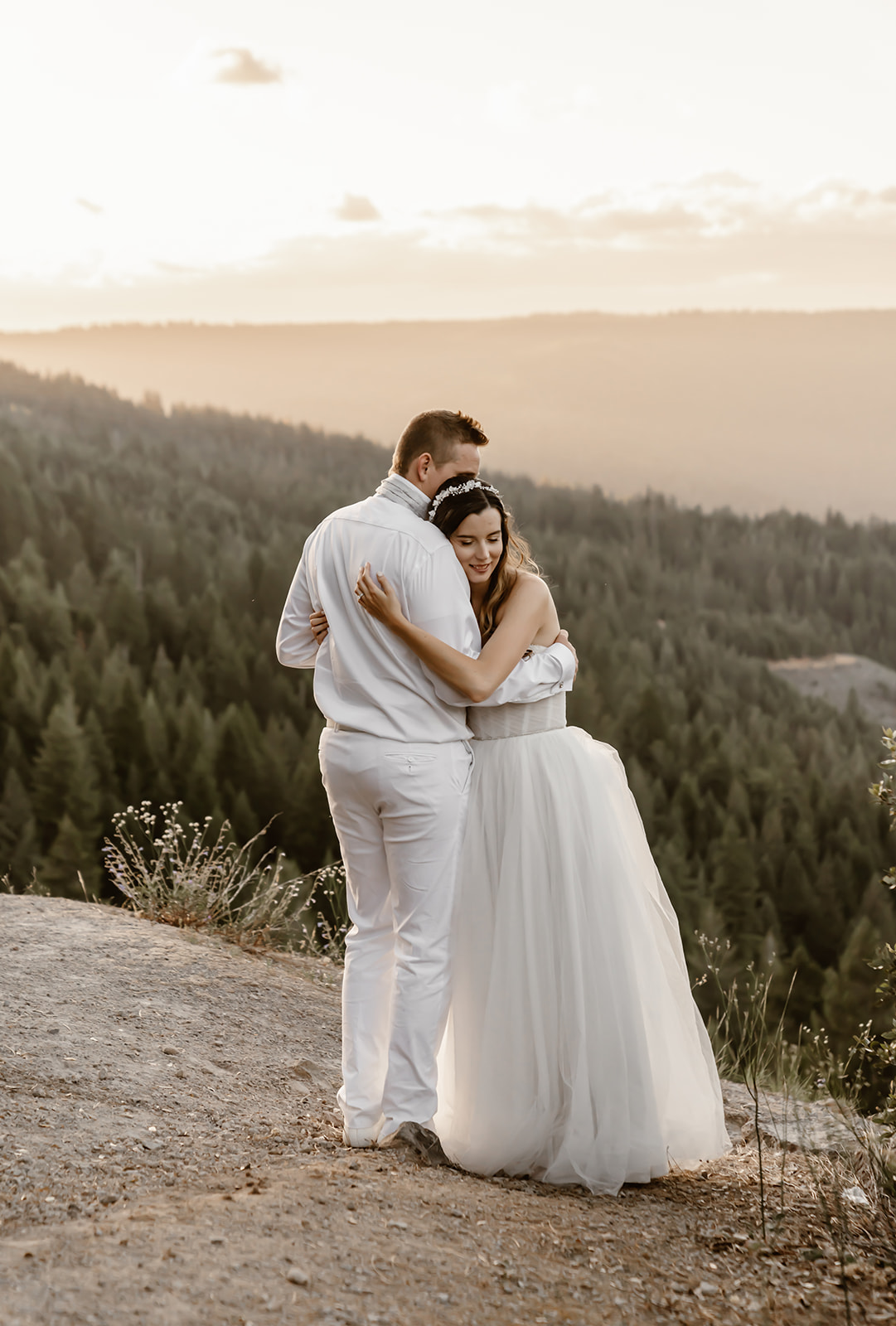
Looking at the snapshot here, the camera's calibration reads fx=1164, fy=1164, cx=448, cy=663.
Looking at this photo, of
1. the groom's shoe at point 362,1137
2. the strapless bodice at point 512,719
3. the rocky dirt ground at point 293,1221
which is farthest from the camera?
the strapless bodice at point 512,719

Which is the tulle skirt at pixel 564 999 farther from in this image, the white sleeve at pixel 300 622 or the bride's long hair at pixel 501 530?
the white sleeve at pixel 300 622

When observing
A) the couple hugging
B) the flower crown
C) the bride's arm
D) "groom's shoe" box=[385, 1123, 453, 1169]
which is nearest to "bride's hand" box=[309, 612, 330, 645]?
the couple hugging

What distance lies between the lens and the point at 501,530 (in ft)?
12.1

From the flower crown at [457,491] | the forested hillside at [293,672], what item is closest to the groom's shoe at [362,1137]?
the forested hillside at [293,672]

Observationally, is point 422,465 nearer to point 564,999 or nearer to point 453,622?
point 453,622

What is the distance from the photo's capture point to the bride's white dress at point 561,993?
143 inches

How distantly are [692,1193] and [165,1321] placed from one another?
1895 millimetres

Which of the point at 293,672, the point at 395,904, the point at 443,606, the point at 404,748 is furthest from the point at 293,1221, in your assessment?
the point at 293,672

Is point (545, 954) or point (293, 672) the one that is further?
point (293, 672)

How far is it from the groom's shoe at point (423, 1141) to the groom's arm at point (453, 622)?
133 centimetres

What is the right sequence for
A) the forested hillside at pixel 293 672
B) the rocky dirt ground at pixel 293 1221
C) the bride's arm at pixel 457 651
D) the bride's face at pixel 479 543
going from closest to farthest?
the rocky dirt ground at pixel 293 1221 < the bride's arm at pixel 457 651 < the bride's face at pixel 479 543 < the forested hillside at pixel 293 672

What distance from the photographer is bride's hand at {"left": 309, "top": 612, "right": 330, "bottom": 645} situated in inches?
152

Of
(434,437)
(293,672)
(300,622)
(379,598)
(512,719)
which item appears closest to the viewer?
(379,598)

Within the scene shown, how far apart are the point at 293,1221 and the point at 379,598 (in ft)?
5.62
